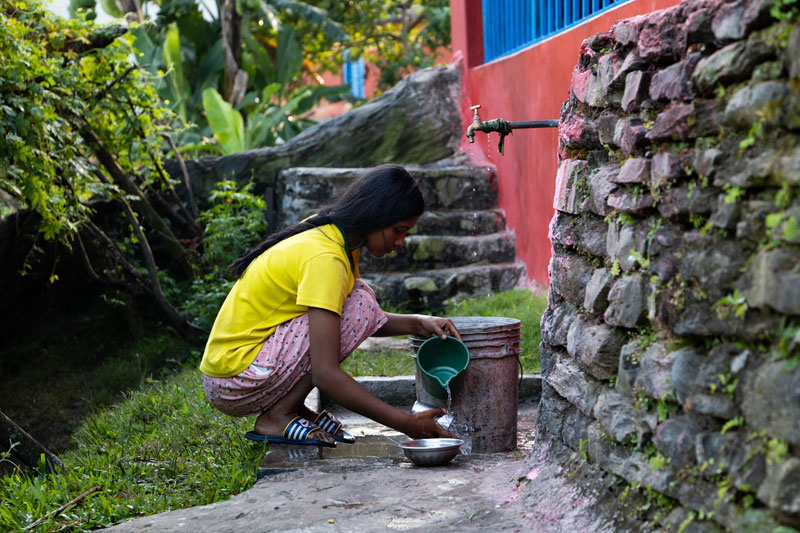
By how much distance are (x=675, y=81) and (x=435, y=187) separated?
5.53 metres

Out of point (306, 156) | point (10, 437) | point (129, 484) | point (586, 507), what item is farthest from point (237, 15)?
point (586, 507)

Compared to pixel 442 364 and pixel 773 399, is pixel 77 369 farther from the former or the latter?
pixel 773 399

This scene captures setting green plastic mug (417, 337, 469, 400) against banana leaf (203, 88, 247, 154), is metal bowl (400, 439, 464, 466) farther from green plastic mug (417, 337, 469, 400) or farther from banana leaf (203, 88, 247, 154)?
banana leaf (203, 88, 247, 154)

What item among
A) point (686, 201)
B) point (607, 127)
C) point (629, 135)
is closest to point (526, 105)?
point (607, 127)

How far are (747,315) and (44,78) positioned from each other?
16.4ft

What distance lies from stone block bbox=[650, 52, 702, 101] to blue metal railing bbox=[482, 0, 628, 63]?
2.48 metres

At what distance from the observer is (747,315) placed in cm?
170

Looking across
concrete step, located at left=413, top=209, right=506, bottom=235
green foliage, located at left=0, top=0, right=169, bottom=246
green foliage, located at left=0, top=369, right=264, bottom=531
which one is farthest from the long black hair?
concrete step, located at left=413, top=209, right=506, bottom=235

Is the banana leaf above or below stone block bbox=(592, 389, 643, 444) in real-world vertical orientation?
above

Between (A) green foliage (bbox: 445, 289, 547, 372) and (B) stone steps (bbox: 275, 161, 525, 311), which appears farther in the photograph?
(B) stone steps (bbox: 275, 161, 525, 311)

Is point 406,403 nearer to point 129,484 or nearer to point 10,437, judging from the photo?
point 129,484

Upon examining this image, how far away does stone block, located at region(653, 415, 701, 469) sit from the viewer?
187 centimetres

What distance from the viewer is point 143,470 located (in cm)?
362

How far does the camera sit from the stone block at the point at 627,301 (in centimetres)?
218
